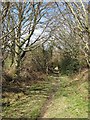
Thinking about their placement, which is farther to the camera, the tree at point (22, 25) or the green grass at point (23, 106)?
the tree at point (22, 25)

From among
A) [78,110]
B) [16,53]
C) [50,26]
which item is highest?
[50,26]

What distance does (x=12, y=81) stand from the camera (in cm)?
2089

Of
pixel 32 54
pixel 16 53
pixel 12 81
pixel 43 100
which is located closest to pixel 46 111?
pixel 43 100

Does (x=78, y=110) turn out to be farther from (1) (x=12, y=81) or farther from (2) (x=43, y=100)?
(1) (x=12, y=81)

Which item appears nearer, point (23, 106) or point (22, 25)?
point (23, 106)

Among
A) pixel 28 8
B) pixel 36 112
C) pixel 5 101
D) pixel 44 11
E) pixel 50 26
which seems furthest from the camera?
pixel 50 26

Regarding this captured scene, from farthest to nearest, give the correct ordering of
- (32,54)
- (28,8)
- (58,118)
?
(32,54)
(28,8)
(58,118)

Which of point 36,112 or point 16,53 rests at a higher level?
point 16,53

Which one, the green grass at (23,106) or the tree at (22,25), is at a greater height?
the tree at (22,25)

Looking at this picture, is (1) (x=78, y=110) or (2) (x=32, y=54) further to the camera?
(2) (x=32, y=54)

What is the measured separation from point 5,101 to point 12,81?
24.3 ft

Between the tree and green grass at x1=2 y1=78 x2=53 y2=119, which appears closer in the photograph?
→ green grass at x1=2 y1=78 x2=53 y2=119

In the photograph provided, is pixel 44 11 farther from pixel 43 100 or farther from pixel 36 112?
pixel 36 112

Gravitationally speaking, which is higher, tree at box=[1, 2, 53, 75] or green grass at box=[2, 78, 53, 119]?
tree at box=[1, 2, 53, 75]
